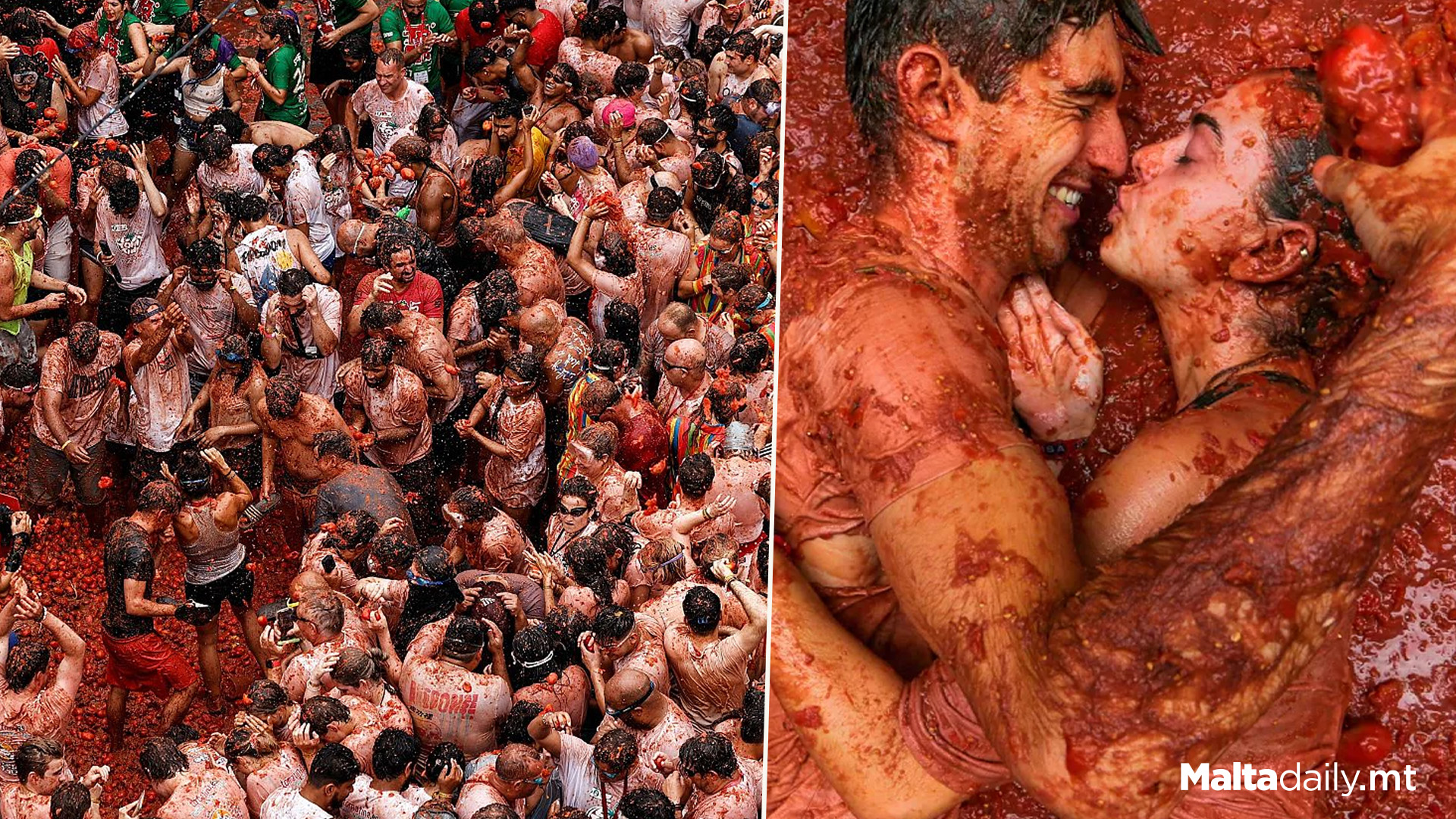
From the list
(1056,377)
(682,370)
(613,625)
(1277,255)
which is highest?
(1277,255)

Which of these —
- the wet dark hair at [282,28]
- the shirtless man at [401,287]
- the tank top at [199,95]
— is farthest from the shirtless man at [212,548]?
the wet dark hair at [282,28]

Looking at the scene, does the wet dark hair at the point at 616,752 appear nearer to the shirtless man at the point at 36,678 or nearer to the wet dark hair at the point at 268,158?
the shirtless man at the point at 36,678

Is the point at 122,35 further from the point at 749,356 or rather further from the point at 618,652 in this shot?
the point at 618,652

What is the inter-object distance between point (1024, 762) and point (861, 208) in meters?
1.24

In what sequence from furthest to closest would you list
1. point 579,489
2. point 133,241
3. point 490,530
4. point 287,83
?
point 287,83, point 133,241, point 490,530, point 579,489

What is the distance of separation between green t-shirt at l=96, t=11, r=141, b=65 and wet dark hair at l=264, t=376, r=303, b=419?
5.58m

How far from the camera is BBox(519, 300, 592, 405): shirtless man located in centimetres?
994

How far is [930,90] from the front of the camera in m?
3.00

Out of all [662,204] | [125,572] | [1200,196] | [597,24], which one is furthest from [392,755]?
[597,24]

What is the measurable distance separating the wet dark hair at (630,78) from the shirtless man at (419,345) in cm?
313

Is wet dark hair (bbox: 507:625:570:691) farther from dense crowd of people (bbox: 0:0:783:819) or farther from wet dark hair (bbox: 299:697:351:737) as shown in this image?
wet dark hair (bbox: 299:697:351:737)

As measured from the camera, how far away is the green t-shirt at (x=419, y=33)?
13.5 meters

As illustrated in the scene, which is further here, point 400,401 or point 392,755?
point 400,401

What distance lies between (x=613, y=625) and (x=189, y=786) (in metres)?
2.12
